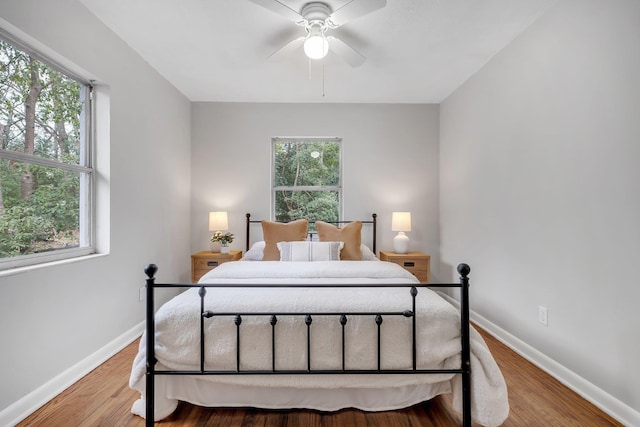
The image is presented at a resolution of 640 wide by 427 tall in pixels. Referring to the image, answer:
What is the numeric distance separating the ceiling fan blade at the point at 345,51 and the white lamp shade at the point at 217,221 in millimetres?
2298

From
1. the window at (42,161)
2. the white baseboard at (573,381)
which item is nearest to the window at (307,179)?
the window at (42,161)

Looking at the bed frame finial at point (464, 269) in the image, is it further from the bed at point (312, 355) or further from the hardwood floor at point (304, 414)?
the hardwood floor at point (304, 414)

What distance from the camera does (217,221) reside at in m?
3.74

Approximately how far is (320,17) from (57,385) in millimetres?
2948

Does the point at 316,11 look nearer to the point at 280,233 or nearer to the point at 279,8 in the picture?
the point at 279,8

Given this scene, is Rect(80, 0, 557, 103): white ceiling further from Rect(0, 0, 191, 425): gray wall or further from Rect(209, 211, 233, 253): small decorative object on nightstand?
Rect(209, 211, 233, 253): small decorative object on nightstand

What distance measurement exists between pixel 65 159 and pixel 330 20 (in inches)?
84.2

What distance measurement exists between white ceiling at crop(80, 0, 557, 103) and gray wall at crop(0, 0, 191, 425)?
0.28m

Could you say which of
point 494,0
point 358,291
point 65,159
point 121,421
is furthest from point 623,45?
point 65,159

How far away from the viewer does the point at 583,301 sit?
1907 mm

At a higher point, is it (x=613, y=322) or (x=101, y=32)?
(x=101, y=32)

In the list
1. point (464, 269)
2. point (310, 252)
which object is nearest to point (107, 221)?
point (310, 252)

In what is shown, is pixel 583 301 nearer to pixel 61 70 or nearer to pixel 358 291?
pixel 358 291

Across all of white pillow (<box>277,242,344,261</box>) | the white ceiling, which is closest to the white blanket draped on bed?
white pillow (<box>277,242,344,261</box>)
